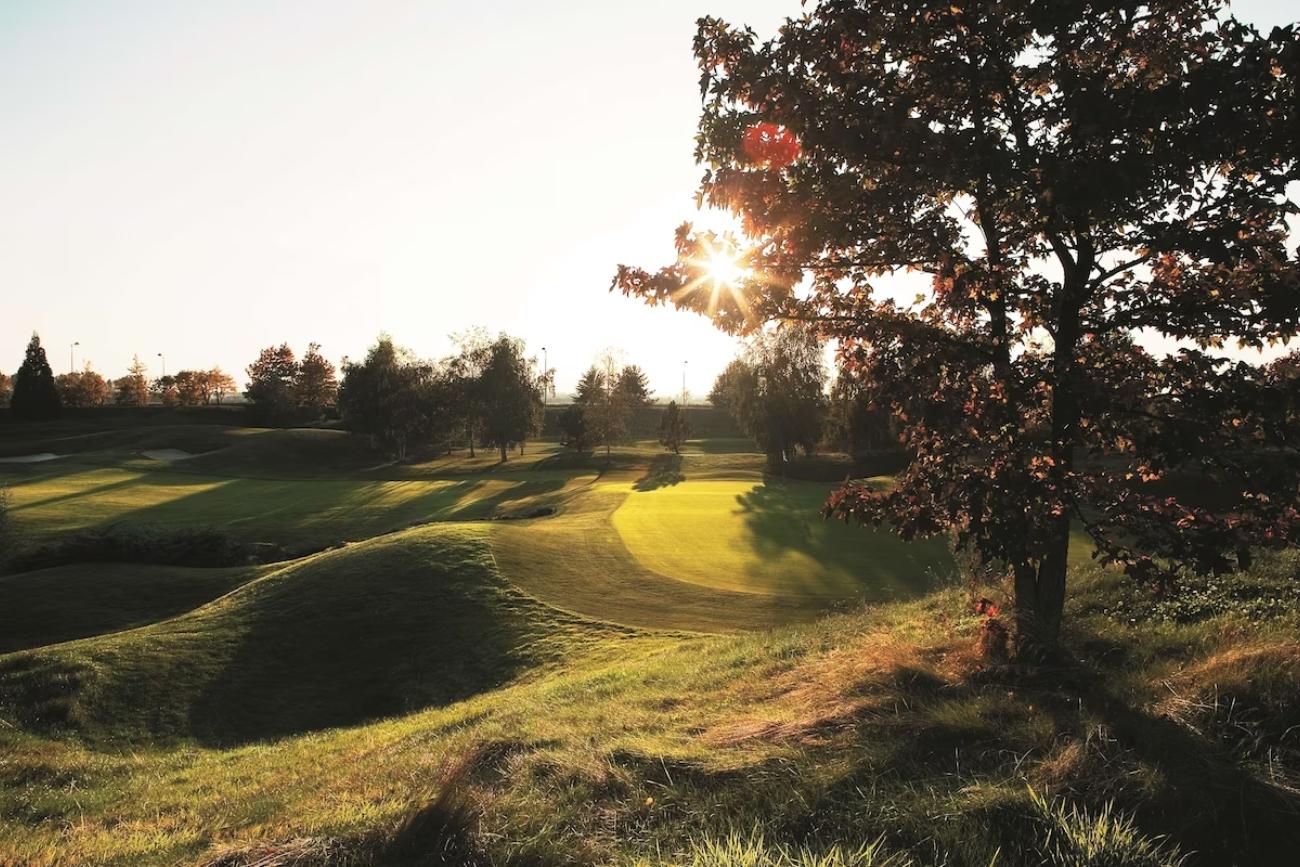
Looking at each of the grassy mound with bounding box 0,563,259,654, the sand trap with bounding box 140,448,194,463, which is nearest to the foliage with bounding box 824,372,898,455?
the grassy mound with bounding box 0,563,259,654

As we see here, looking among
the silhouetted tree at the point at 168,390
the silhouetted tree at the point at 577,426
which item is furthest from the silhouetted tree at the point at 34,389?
the silhouetted tree at the point at 577,426

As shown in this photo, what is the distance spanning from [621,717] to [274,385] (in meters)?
108

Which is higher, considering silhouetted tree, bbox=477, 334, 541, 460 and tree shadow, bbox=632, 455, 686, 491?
silhouetted tree, bbox=477, 334, 541, 460

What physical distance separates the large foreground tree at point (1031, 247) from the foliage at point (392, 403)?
6875cm

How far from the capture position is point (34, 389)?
92.4 m

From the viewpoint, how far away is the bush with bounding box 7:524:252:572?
2677 cm

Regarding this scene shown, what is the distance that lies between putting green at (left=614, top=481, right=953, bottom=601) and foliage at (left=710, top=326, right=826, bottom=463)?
22310mm

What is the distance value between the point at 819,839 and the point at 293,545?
32415 mm

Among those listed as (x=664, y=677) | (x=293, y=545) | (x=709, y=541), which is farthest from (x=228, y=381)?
(x=664, y=677)

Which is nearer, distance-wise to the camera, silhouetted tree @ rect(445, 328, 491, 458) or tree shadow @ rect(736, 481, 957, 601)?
tree shadow @ rect(736, 481, 957, 601)

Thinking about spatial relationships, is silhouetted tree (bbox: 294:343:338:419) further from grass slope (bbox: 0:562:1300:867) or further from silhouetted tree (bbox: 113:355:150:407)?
grass slope (bbox: 0:562:1300:867)

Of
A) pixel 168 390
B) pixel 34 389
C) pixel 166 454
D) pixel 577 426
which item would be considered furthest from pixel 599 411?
pixel 168 390

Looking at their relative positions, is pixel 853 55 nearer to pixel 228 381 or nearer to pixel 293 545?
pixel 293 545

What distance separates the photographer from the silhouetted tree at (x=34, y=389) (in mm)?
91688
